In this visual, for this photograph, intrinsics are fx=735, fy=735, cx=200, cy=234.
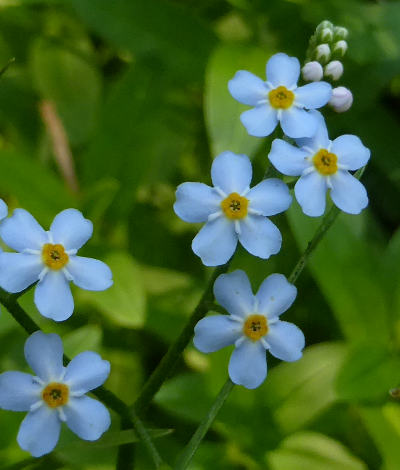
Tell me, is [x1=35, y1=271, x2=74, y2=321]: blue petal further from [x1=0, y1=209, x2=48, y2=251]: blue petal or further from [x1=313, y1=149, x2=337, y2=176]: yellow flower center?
[x1=313, y1=149, x2=337, y2=176]: yellow flower center

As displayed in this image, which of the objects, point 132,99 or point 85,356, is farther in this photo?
point 132,99

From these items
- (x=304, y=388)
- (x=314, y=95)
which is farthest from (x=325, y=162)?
(x=304, y=388)

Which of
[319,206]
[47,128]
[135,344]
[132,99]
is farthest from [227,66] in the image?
[319,206]

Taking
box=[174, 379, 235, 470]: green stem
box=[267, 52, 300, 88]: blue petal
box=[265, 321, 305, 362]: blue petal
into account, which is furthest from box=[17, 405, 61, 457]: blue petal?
box=[267, 52, 300, 88]: blue petal

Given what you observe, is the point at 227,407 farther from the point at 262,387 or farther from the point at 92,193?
the point at 92,193

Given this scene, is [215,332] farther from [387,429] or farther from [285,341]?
[387,429]

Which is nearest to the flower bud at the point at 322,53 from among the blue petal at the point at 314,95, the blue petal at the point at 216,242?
the blue petal at the point at 314,95
